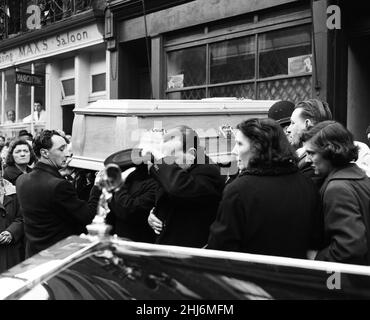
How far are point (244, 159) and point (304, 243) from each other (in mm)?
558

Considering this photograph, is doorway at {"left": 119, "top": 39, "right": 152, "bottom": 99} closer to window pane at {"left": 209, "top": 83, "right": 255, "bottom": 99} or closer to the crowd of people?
window pane at {"left": 209, "top": 83, "right": 255, "bottom": 99}

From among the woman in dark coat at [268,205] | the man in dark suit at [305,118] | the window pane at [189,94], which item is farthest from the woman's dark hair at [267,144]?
the window pane at [189,94]

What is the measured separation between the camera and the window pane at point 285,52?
8.59 m

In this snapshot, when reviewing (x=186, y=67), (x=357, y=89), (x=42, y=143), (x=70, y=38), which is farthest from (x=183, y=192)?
(x=70, y=38)

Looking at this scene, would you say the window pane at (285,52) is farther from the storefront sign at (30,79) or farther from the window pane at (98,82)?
the storefront sign at (30,79)

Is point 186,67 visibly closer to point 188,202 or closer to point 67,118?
point 67,118

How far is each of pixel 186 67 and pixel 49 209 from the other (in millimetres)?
7343

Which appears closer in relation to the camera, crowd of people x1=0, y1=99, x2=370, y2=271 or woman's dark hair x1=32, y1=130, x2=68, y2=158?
crowd of people x1=0, y1=99, x2=370, y2=271

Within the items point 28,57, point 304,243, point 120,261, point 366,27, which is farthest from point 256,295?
point 28,57

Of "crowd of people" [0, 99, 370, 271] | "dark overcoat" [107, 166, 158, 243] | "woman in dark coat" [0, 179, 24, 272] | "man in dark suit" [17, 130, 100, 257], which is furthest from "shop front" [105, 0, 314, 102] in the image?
"man in dark suit" [17, 130, 100, 257]

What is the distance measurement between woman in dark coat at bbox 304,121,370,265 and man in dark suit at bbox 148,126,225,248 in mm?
727

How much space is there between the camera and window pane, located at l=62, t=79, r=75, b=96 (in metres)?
14.7

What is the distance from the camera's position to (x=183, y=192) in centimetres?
Result: 338

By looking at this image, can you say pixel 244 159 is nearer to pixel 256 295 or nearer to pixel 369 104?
pixel 256 295
